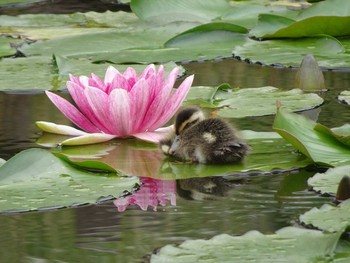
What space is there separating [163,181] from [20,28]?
328cm

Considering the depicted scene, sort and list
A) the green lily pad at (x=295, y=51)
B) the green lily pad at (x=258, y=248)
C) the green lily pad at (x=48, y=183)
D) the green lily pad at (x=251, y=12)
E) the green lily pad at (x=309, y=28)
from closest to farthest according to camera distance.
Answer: the green lily pad at (x=258, y=248) → the green lily pad at (x=48, y=183) → the green lily pad at (x=295, y=51) → the green lily pad at (x=309, y=28) → the green lily pad at (x=251, y=12)

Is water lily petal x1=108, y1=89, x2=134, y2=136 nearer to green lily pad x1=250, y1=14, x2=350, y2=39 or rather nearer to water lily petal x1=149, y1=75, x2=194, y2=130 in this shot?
water lily petal x1=149, y1=75, x2=194, y2=130

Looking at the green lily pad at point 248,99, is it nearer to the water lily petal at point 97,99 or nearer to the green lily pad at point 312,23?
the water lily petal at point 97,99

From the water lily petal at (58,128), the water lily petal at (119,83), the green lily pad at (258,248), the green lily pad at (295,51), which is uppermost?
the water lily petal at (119,83)

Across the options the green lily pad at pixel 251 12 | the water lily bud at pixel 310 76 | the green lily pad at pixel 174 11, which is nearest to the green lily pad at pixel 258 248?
the water lily bud at pixel 310 76

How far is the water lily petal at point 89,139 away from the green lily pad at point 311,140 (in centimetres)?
66

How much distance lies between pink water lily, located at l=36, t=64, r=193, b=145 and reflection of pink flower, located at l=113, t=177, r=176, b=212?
567 millimetres

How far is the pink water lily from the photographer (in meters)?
3.82

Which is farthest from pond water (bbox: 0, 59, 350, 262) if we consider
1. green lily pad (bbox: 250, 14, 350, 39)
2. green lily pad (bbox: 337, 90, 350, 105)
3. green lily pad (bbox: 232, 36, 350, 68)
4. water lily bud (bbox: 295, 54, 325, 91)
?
green lily pad (bbox: 250, 14, 350, 39)

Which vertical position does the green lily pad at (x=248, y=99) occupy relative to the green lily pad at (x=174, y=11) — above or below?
below

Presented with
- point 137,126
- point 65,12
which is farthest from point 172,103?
point 65,12

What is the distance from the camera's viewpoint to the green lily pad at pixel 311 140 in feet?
10.9

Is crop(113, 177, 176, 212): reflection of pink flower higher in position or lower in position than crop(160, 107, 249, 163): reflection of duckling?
lower

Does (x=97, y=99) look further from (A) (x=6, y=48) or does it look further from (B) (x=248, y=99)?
(A) (x=6, y=48)
